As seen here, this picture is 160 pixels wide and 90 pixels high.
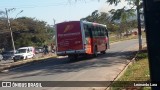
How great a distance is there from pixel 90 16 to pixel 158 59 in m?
136

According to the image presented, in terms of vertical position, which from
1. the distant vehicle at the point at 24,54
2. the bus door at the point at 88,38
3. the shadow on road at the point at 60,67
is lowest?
the distant vehicle at the point at 24,54

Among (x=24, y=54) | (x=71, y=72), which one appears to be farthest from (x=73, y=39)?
(x=24, y=54)

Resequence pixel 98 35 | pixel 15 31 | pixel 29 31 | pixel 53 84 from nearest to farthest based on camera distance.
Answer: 1. pixel 53 84
2. pixel 98 35
3. pixel 15 31
4. pixel 29 31

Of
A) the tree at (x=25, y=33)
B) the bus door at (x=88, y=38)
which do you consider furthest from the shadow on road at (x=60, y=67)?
the tree at (x=25, y=33)

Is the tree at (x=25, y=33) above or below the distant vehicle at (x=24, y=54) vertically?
above

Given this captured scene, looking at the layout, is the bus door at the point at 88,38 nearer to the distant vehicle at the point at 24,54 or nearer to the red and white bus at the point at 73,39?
the red and white bus at the point at 73,39

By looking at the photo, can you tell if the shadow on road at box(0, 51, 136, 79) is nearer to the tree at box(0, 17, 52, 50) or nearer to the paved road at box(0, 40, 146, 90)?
the paved road at box(0, 40, 146, 90)

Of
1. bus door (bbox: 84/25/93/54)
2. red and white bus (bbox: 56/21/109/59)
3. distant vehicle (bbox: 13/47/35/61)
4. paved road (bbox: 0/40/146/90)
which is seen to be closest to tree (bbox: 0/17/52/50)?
distant vehicle (bbox: 13/47/35/61)

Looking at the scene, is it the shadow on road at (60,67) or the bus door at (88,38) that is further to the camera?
the bus door at (88,38)

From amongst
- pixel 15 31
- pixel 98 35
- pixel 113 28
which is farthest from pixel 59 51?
pixel 113 28

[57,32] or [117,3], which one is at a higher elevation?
[117,3]

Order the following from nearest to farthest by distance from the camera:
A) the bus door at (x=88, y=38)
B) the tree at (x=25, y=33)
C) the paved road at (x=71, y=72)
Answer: the paved road at (x=71, y=72) → the bus door at (x=88, y=38) → the tree at (x=25, y=33)

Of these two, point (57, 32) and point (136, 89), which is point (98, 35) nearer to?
point (57, 32)

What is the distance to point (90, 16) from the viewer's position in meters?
138
